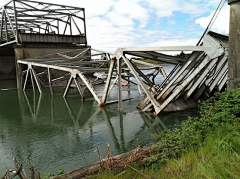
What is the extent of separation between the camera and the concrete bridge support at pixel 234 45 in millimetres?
6793

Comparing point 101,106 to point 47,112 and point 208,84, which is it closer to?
point 47,112

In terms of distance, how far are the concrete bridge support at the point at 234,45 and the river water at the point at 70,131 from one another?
312cm

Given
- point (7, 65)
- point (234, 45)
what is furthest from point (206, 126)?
point (7, 65)

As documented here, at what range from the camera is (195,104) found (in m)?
11.6

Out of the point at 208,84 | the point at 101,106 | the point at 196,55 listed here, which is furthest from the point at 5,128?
the point at 208,84

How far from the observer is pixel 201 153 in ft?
14.8

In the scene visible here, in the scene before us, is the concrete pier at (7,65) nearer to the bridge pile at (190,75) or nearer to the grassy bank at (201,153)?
the bridge pile at (190,75)

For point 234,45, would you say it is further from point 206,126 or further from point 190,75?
point 206,126

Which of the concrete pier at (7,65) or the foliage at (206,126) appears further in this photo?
the concrete pier at (7,65)

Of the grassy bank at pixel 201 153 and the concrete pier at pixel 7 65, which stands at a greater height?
the concrete pier at pixel 7 65

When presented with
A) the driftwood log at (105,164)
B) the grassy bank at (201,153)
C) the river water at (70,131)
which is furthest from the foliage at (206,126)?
the river water at (70,131)

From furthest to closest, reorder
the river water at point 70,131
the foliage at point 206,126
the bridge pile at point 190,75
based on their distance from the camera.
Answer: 1. the bridge pile at point 190,75
2. the river water at point 70,131
3. the foliage at point 206,126

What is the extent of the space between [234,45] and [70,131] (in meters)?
6.36

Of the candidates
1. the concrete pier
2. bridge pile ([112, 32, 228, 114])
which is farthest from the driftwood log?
the concrete pier
